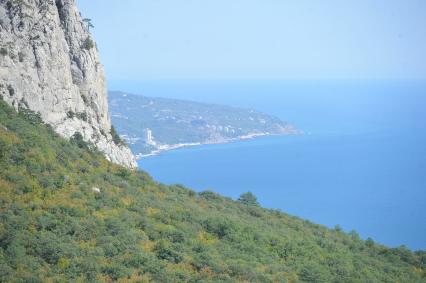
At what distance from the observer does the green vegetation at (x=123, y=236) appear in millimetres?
13375

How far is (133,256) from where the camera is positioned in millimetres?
14312

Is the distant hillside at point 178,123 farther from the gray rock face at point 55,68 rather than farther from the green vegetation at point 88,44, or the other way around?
the green vegetation at point 88,44

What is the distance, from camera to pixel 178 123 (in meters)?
167

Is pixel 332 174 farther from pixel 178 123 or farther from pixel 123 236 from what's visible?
pixel 123 236

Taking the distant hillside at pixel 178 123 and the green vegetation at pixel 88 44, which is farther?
the distant hillside at pixel 178 123

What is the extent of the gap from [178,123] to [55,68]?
14115cm

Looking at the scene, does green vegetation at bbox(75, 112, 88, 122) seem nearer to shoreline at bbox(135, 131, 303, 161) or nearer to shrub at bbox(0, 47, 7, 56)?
shrub at bbox(0, 47, 7, 56)

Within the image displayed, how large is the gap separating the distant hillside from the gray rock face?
332 ft

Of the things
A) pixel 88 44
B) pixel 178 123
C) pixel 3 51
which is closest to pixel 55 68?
pixel 3 51

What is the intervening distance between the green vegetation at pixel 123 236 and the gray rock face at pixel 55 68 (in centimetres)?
141

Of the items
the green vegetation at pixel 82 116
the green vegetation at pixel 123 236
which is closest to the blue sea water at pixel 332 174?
the green vegetation at pixel 123 236

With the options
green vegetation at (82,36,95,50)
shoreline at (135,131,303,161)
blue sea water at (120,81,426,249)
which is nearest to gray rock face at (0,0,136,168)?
green vegetation at (82,36,95,50)

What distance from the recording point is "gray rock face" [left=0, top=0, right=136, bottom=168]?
24.4m

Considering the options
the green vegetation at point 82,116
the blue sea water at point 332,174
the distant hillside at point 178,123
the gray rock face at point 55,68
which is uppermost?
the gray rock face at point 55,68
